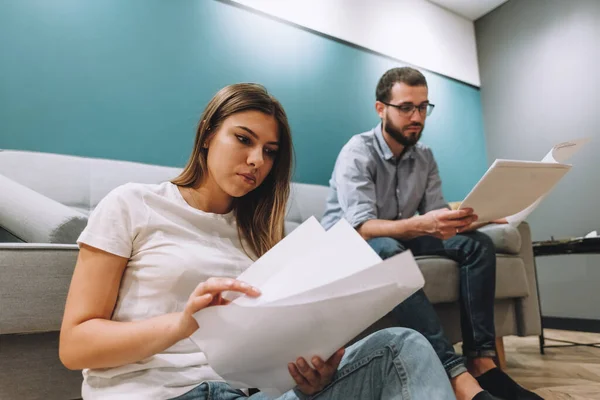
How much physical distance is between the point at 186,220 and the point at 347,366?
33 centimetres

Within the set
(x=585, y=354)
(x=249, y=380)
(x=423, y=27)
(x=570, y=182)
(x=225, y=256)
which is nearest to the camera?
(x=249, y=380)

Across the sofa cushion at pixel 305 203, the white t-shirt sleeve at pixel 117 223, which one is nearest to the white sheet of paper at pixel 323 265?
the white t-shirt sleeve at pixel 117 223

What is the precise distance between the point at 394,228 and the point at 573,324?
1959 millimetres

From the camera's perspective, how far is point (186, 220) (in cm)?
68

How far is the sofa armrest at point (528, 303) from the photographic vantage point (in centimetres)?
165

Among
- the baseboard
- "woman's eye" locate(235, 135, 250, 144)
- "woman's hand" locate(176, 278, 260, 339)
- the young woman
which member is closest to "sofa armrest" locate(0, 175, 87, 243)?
the young woman

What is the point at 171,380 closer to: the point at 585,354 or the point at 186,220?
the point at 186,220

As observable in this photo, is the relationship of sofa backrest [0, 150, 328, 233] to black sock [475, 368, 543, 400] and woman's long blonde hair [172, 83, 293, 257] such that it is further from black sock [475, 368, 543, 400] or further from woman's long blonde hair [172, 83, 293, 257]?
black sock [475, 368, 543, 400]

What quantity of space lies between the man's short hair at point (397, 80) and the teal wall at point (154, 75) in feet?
2.42

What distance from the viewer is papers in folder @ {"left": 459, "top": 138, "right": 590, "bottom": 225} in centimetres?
95

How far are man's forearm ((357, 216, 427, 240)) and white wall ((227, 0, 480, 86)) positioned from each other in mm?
1470

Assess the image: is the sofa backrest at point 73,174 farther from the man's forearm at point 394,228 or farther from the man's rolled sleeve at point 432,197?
the man's rolled sleeve at point 432,197

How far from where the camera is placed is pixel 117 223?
585 millimetres

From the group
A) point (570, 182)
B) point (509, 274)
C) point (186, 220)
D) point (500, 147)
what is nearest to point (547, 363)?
point (509, 274)
